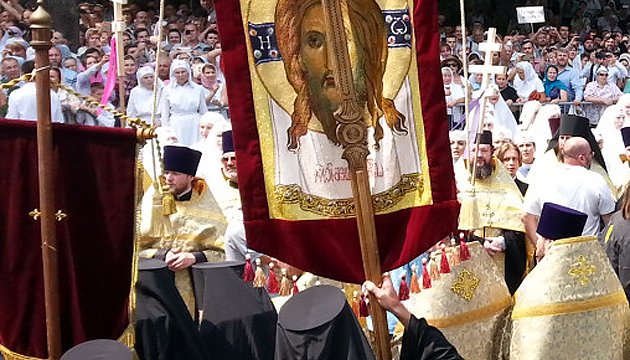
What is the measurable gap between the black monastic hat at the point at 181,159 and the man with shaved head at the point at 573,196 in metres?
2.33

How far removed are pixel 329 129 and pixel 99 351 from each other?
144 centimetres

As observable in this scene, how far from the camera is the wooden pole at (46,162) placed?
5.00m

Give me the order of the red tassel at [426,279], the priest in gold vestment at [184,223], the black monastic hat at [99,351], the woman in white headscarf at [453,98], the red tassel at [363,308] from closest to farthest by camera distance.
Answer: the black monastic hat at [99,351], the red tassel at [363,308], the red tassel at [426,279], the priest in gold vestment at [184,223], the woman in white headscarf at [453,98]

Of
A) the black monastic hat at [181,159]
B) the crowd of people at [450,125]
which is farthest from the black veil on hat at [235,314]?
the black monastic hat at [181,159]

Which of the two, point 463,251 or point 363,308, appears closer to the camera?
point 363,308

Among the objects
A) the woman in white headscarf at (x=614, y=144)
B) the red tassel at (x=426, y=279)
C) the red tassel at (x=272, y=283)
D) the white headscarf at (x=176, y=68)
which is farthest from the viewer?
the white headscarf at (x=176, y=68)

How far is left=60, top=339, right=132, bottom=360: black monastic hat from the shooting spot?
189 inches

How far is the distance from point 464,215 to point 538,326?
2.37 metres

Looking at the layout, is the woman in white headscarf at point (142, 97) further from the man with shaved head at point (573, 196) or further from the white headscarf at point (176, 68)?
the man with shaved head at point (573, 196)

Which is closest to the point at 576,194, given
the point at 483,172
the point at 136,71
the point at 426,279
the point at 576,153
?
the point at 576,153

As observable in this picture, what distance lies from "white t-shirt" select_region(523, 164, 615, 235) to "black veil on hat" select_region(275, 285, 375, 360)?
3507mm

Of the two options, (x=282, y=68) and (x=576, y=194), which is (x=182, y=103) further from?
(x=282, y=68)

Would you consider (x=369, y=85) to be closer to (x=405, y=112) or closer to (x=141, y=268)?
(x=405, y=112)

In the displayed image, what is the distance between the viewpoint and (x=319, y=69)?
551 cm
